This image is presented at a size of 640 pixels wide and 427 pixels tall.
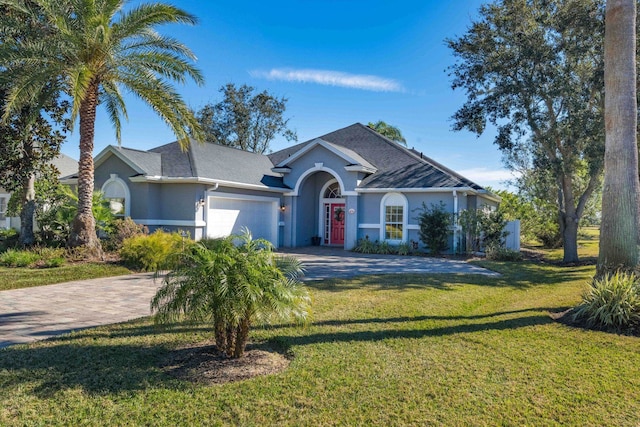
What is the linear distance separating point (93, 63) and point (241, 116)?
2649cm

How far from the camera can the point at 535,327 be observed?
735 centimetres

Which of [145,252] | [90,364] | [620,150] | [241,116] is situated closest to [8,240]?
[145,252]

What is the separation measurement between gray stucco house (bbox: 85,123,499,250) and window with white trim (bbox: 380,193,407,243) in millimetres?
48

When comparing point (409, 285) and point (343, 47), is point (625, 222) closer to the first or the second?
point (409, 285)

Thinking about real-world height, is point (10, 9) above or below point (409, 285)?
above

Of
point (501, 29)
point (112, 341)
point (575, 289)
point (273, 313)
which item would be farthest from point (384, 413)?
point (501, 29)

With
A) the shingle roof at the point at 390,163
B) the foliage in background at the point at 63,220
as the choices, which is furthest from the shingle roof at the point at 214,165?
the foliage in background at the point at 63,220

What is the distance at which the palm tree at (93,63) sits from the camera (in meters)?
12.5

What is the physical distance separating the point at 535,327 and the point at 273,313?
4802 mm

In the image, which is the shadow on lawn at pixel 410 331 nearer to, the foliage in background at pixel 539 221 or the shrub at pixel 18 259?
the shrub at pixel 18 259

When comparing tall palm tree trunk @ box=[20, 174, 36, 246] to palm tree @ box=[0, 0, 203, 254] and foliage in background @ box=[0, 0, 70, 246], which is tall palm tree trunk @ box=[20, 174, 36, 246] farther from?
palm tree @ box=[0, 0, 203, 254]

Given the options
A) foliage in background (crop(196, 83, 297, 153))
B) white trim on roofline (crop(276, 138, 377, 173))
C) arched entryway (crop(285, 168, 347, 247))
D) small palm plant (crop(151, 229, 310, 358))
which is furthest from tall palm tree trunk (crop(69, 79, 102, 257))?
foliage in background (crop(196, 83, 297, 153))

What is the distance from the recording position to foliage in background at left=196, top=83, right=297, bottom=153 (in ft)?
130

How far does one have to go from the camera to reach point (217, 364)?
17.6ft
